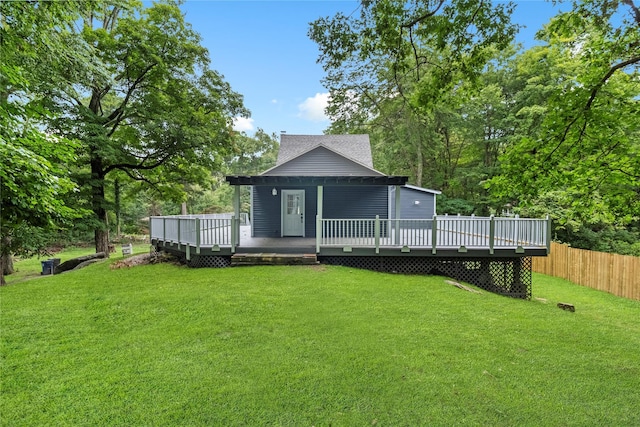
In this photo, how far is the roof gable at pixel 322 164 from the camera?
11938 millimetres

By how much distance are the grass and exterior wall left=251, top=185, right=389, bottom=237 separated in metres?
4.98

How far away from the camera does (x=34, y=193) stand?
381 centimetres

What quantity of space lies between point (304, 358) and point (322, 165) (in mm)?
8836

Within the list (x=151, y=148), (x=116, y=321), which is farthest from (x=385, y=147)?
(x=116, y=321)

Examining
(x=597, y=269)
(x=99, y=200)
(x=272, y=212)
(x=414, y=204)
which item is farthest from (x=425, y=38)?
(x=99, y=200)

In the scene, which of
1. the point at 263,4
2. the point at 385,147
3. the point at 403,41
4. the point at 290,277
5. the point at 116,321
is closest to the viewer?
the point at 403,41

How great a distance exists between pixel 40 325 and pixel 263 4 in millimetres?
7433

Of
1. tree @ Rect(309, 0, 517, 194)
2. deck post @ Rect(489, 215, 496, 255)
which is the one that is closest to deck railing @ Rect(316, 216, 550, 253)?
deck post @ Rect(489, 215, 496, 255)

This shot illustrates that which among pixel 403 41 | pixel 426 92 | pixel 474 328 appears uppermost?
pixel 403 41

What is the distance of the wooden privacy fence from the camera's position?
Answer: 9797mm

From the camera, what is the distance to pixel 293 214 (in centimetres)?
1211

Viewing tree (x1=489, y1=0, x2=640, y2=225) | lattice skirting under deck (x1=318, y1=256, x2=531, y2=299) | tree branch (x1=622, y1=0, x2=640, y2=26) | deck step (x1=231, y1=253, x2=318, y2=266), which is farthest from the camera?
lattice skirting under deck (x1=318, y1=256, x2=531, y2=299)

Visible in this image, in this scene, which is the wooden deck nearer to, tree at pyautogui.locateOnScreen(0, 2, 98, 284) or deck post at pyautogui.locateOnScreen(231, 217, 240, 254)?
deck post at pyautogui.locateOnScreen(231, 217, 240, 254)

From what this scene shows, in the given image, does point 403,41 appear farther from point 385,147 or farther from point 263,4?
point 385,147
